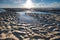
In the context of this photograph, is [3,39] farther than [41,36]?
No

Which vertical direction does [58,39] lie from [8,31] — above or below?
below

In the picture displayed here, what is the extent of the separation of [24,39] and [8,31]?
1.67 feet

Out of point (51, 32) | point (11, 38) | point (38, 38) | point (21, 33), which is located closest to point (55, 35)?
point (51, 32)

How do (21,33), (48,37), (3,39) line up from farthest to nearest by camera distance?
(21,33)
(48,37)
(3,39)

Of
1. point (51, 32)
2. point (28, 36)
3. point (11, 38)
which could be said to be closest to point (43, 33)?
point (51, 32)

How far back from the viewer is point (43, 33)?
2.49m

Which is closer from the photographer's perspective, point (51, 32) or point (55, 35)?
point (55, 35)

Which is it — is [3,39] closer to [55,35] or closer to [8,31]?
[8,31]

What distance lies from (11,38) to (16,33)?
0.89 ft

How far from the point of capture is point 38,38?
2.22 m

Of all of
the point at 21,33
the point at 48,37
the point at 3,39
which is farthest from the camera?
the point at 21,33

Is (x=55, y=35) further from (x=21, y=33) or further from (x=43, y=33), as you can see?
(x=21, y=33)

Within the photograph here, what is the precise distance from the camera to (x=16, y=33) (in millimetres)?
2436

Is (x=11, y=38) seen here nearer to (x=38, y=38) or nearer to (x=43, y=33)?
(x=38, y=38)
